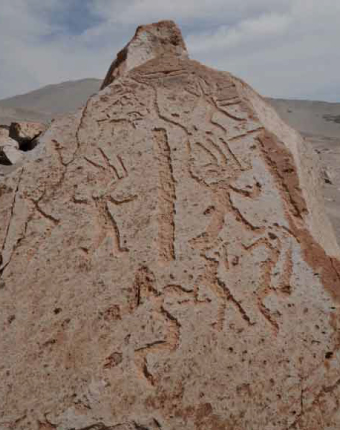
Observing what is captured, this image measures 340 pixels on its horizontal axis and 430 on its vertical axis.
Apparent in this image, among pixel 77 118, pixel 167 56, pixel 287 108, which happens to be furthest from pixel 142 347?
Answer: pixel 287 108

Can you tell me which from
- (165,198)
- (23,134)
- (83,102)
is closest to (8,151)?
(23,134)

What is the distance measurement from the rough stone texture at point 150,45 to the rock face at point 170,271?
1.59 feet

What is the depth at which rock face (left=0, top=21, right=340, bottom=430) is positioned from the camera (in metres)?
1.60

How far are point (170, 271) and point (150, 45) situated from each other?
1771 millimetres

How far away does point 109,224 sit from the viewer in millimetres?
2049

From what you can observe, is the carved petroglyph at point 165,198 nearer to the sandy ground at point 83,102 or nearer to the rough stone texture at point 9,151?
the rough stone texture at point 9,151

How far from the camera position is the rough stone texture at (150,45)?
9.52 ft

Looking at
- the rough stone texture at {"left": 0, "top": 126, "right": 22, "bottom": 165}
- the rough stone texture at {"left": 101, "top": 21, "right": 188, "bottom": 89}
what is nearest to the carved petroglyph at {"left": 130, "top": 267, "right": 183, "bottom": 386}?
the rough stone texture at {"left": 101, "top": 21, "right": 188, "bottom": 89}

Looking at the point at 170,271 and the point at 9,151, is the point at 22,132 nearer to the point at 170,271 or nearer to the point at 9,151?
the point at 9,151

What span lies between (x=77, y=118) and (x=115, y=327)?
1.23 metres

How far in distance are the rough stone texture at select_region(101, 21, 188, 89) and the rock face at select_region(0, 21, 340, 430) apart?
19.0 inches

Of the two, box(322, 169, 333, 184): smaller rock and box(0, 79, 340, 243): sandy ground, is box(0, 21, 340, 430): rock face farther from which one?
box(0, 79, 340, 243): sandy ground

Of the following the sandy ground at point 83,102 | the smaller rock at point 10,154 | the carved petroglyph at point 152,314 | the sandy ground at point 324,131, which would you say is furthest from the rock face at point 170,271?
the sandy ground at point 83,102

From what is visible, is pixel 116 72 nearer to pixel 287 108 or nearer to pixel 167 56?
pixel 167 56
